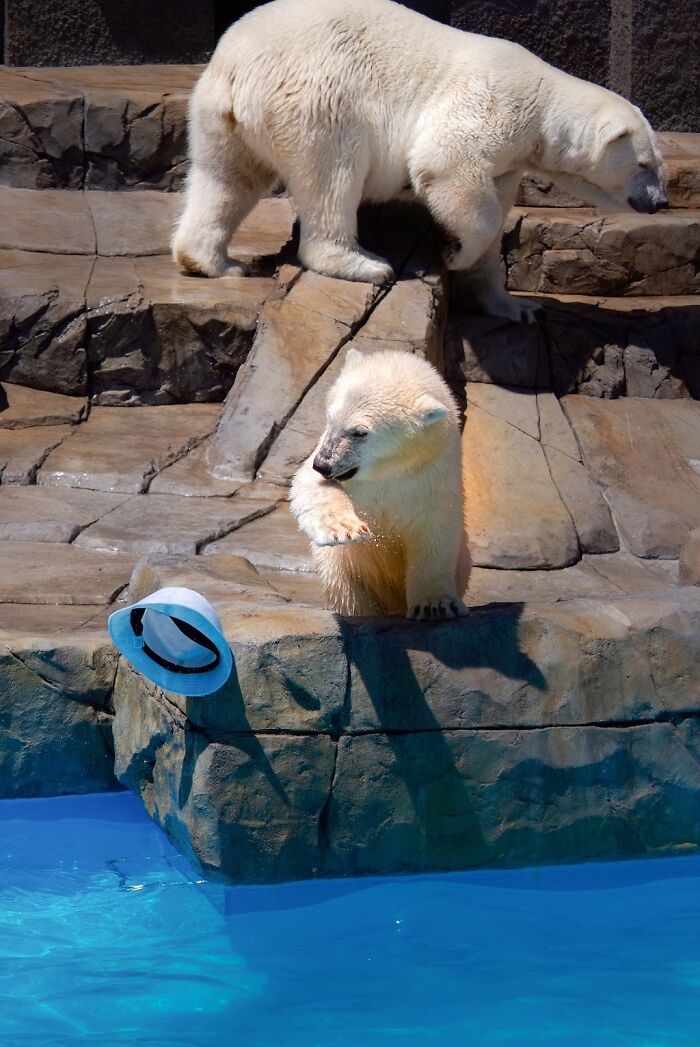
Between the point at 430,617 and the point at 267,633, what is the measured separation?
0.49 m

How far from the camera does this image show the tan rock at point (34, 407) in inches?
251

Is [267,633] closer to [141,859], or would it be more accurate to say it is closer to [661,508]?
[141,859]

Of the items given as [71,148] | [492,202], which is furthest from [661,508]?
[71,148]

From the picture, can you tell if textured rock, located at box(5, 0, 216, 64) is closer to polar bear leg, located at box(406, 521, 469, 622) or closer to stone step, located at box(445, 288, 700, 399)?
stone step, located at box(445, 288, 700, 399)

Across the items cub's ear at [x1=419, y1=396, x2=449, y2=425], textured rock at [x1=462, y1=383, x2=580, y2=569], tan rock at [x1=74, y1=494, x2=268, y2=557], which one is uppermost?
cub's ear at [x1=419, y1=396, x2=449, y2=425]

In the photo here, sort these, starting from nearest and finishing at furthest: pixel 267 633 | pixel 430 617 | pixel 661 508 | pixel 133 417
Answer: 1. pixel 267 633
2. pixel 430 617
3. pixel 661 508
4. pixel 133 417

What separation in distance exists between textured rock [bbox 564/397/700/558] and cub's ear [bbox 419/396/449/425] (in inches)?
99.5

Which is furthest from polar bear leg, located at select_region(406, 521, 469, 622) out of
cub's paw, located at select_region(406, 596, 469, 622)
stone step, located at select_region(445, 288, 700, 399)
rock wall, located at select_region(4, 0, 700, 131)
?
rock wall, located at select_region(4, 0, 700, 131)

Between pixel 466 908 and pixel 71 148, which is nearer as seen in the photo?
pixel 466 908

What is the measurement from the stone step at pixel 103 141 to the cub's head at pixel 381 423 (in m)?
5.13

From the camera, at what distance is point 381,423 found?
141 inches

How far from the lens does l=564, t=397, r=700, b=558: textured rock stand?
6.02m

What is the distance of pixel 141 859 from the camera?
397cm

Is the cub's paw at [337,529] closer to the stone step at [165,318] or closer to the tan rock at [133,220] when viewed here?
the stone step at [165,318]
